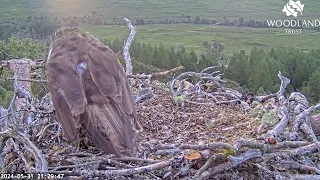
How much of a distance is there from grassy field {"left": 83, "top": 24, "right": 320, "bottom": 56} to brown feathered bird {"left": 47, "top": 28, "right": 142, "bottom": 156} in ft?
210

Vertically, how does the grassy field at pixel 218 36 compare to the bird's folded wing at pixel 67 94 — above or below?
below

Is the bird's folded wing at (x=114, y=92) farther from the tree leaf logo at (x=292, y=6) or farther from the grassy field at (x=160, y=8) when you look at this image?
the grassy field at (x=160, y=8)

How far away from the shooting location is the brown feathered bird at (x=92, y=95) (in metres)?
3.93

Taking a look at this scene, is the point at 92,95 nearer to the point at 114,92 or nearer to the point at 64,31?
the point at 114,92

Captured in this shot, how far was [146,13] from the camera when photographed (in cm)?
10812

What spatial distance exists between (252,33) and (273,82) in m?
54.0

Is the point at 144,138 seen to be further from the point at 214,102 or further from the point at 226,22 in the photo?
the point at 226,22

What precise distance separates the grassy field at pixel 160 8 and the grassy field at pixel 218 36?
11471mm

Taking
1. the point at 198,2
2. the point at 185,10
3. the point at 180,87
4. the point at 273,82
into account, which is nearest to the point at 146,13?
the point at 185,10

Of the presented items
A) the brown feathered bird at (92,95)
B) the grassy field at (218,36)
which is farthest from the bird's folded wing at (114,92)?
the grassy field at (218,36)

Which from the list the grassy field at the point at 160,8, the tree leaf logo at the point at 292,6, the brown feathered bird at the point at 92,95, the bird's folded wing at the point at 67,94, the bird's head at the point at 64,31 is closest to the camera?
the brown feathered bird at the point at 92,95

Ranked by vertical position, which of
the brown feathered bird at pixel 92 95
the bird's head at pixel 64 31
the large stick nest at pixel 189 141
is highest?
the bird's head at pixel 64 31

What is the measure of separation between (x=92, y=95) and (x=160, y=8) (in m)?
113

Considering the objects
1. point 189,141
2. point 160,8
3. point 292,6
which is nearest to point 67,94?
point 189,141
